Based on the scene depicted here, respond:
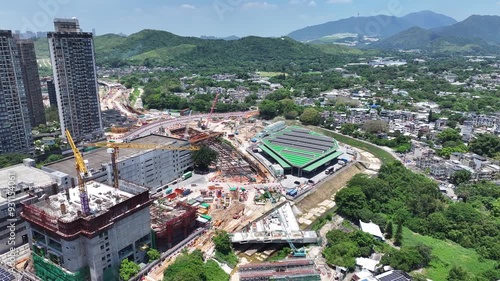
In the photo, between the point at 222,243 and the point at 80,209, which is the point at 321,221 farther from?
the point at 80,209

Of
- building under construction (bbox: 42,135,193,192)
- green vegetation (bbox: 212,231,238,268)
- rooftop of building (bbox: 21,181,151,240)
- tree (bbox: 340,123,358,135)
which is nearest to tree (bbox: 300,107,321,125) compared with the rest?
tree (bbox: 340,123,358,135)

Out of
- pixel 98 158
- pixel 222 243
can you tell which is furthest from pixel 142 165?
pixel 222 243

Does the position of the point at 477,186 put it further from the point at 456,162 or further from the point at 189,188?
the point at 189,188

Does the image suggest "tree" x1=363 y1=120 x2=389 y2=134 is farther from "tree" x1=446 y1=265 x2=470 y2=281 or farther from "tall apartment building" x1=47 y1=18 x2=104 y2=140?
"tall apartment building" x1=47 y1=18 x2=104 y2=140

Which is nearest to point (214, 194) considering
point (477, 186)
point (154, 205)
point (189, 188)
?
point (189, 188)

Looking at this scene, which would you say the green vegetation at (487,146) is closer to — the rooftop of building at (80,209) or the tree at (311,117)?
the tree at (311,117)
